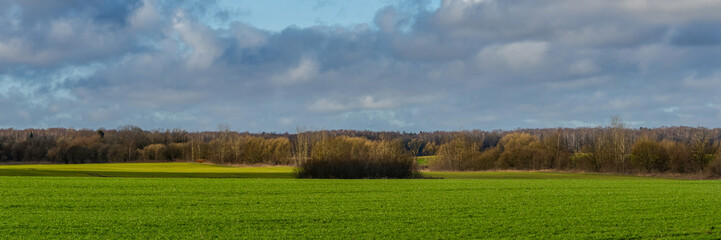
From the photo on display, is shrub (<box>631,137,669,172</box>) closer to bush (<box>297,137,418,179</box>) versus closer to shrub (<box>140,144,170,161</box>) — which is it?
bush (<box>297,137,418,179</box>)

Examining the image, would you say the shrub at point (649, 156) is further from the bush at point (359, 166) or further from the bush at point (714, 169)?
the bush at point (359, 166)

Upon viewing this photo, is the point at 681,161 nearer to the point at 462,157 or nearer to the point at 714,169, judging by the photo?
the point at 714,169

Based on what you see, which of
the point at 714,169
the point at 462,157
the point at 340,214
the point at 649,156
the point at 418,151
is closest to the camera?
the point at 340,214

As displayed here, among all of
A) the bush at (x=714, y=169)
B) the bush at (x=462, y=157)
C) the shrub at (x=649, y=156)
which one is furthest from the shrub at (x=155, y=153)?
the bush at (x=714, y=169)

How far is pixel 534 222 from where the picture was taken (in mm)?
18406

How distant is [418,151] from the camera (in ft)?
310

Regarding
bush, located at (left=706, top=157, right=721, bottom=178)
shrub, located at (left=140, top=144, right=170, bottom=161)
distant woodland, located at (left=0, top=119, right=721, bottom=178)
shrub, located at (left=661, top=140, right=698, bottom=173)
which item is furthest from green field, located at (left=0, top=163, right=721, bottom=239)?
shrub, located at (left=140, top=144, right=170, bottom=161)

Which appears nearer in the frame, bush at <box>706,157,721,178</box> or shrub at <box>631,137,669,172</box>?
bush at <box>706,157,721,178</box>

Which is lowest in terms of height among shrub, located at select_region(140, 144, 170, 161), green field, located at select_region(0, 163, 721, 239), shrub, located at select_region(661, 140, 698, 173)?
green field, located at select_region(0, 163, 721, 239)

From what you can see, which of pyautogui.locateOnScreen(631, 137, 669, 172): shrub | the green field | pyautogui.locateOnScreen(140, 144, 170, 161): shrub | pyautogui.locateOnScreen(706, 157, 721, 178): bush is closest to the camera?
the green field

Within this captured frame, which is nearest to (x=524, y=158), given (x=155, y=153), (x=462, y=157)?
(x=462, y=157)

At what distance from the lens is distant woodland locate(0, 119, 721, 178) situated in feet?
211

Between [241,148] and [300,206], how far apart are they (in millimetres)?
87723

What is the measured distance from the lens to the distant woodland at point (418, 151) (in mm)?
64250
